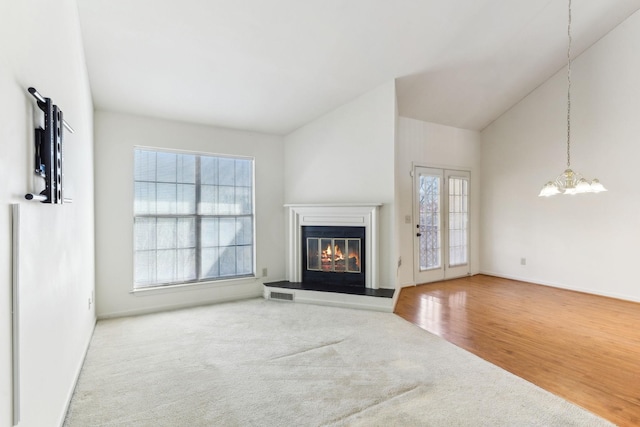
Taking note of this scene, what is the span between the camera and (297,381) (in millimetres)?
2338

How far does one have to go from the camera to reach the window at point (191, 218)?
4.08 metres

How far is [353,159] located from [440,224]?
2330 mm

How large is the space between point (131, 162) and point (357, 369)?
3.59 m

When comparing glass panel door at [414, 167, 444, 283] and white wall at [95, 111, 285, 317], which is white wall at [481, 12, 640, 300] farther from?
white wall at [95, 111, 285, 317]

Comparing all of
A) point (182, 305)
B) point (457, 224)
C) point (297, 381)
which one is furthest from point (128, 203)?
point (457, 224)

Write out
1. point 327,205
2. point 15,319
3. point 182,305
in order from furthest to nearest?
point 327,205 → point 182,305 → point 15,319

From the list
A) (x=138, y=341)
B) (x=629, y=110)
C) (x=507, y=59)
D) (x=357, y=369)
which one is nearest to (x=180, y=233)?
(x=138, y=341)

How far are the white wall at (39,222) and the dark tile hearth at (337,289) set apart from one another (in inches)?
101

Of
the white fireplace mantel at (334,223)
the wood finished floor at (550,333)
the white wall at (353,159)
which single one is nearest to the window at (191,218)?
the white fireplace mantel at (334,223)

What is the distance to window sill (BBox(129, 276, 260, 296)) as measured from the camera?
4.00 metres

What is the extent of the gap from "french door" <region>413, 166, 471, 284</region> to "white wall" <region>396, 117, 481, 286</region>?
124 millimetres

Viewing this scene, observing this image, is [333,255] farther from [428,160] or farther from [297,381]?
[428,160]

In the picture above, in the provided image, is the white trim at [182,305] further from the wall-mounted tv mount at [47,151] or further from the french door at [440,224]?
the wall-mounted tv mount at [47,151]

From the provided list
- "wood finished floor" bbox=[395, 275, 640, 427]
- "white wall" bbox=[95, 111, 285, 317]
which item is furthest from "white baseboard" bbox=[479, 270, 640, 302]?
"white wall" bbox=[95, 111, 285, 317]
